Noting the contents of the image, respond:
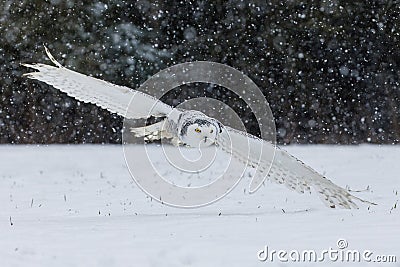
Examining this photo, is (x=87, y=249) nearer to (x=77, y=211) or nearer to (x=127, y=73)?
(x=77, y=211)

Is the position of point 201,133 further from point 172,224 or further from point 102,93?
point 102,93

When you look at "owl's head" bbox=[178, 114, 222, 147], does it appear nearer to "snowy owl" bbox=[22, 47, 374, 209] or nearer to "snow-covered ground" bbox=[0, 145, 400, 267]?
"snowy owl" bbox=[22, 47, 374, 209]

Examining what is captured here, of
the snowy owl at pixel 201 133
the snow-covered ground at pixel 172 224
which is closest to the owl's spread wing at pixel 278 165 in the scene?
the snowy owl at pixel 201 133

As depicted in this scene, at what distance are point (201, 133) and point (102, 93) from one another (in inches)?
54.2

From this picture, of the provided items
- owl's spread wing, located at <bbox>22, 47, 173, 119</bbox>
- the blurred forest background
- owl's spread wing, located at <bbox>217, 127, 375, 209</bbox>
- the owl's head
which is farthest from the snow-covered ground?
the blurred forest background

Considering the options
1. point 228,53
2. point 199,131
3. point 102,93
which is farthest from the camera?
point 228,53

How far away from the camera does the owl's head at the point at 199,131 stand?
8102 mm

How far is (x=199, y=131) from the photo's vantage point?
8.09m

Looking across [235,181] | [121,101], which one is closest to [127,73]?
[235,181]

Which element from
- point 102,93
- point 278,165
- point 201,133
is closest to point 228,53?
point 102,93

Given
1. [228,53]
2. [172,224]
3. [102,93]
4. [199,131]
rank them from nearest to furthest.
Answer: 1. [199,131]
2. [172,224]
3. [102,93]
4. [228,53]

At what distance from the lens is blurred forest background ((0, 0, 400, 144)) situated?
19.2m

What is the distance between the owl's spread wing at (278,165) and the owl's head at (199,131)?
0.48 ft

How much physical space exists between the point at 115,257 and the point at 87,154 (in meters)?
11.0
